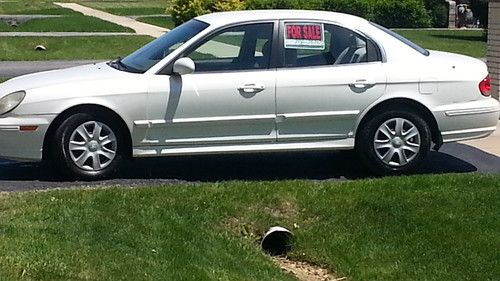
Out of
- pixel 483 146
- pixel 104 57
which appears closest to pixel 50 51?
pixel 104 57

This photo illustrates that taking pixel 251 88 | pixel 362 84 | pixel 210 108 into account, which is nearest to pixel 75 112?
pixel 210 108

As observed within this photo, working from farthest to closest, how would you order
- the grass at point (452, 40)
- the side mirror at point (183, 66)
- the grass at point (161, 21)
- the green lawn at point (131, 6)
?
1. the green lawn at point (131, 6)
2. the grass at point (161, 21)
3. the grass at point (452, 40)
4. the side mirror at point (183, 66)

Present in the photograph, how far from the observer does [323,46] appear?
9047 mm

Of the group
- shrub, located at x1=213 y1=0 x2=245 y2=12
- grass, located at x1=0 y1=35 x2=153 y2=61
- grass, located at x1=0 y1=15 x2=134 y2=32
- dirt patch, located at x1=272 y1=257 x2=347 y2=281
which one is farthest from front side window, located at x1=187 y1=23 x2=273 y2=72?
grass, located at x1=0 y1=15 x2=134 y2=32

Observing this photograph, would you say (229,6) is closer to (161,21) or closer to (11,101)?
(161,21)

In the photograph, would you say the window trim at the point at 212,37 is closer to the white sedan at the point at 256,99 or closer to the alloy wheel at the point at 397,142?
the white sedan at the point at 256,99

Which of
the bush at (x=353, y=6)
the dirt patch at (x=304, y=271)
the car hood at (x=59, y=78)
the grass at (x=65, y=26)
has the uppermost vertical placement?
the car hood at (x=59, y=78)

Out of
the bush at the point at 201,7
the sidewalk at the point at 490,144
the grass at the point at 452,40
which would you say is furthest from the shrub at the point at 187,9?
the sidewalk at the point at 490,144

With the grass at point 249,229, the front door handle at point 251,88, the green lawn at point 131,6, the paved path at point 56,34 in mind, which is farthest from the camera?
the green lawn at point 131,6

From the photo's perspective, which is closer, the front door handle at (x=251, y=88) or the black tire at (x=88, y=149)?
the black tire at (x=88, y=149)

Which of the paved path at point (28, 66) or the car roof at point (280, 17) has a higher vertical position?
the car roof at point (280, 17)

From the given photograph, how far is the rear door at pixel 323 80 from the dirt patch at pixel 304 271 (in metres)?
1.95

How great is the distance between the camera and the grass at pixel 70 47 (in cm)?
2353

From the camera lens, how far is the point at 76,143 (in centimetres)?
855
